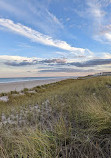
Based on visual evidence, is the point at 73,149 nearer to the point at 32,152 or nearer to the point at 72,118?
the point at 32,152

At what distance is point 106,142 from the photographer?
1.89 metres

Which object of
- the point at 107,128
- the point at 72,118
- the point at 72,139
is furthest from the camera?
the point at 72,118

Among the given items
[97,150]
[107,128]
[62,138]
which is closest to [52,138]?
[62,138]

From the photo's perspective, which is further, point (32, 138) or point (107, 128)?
point (107, 128)

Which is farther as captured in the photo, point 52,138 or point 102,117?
point 102,117

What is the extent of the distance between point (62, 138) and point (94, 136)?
67 centimetres

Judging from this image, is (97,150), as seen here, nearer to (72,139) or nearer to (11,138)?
(72,139)

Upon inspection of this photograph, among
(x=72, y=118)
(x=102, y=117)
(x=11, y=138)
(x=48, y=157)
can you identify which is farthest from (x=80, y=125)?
(x=11, y=138)

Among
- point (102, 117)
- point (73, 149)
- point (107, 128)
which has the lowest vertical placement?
point (73, 149)

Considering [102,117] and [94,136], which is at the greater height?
[102,117]

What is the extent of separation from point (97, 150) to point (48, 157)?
817mm

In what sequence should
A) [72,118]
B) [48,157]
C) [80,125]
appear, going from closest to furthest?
[48,157] < [80,125] < [72,118]

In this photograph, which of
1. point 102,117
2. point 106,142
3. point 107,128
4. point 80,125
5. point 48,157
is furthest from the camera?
point 80,125

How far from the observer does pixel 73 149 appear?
74.4 inches
